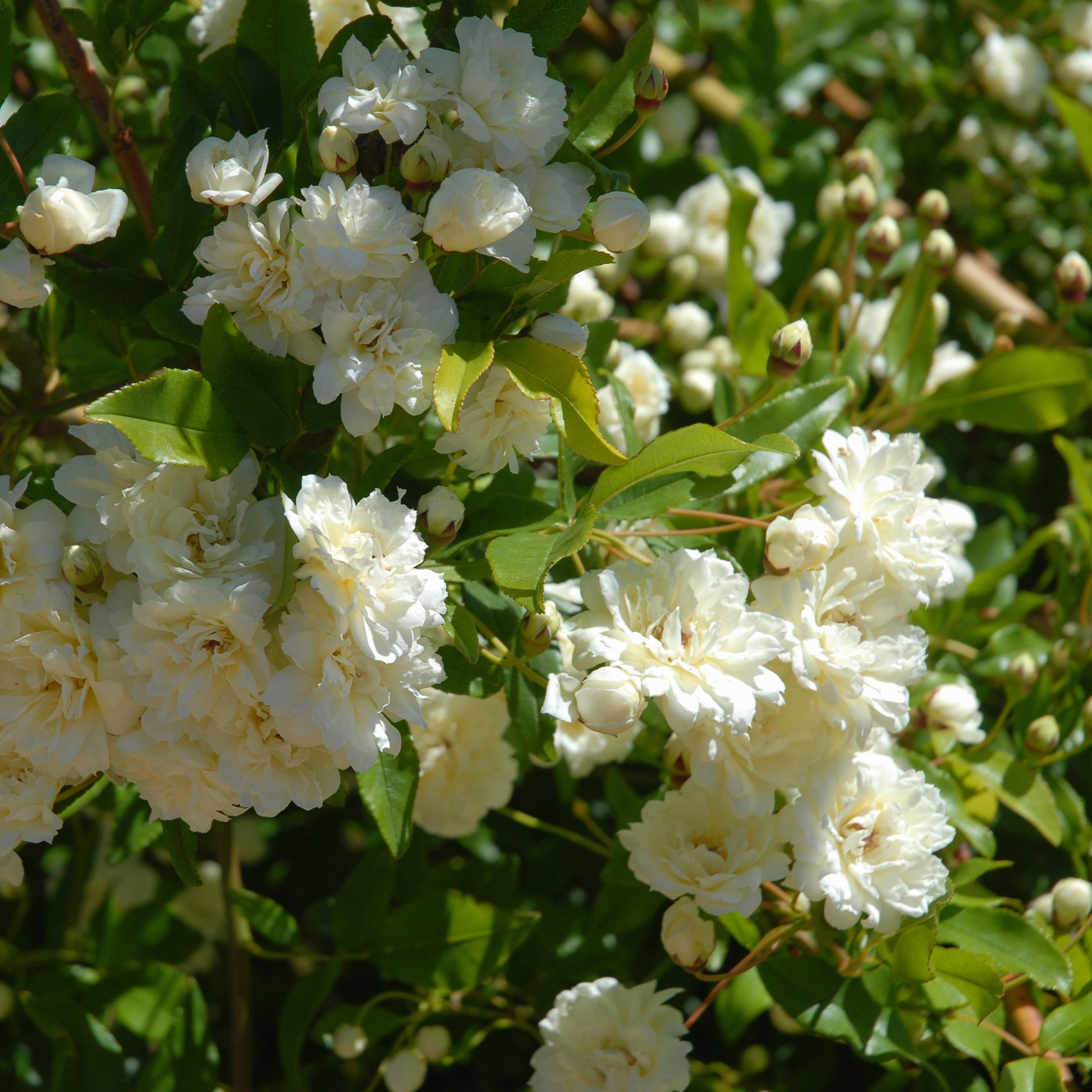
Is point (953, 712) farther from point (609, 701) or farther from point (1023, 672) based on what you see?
point (609, 701)


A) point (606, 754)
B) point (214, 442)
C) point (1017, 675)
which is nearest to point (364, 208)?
point (214, 442)

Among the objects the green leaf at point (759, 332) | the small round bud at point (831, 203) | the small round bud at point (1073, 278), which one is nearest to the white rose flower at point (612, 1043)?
the green leaf at point (759, 332)

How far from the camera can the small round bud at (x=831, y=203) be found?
1.38m

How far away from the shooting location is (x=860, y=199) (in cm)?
114

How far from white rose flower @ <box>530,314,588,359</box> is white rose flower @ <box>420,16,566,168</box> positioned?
10cm

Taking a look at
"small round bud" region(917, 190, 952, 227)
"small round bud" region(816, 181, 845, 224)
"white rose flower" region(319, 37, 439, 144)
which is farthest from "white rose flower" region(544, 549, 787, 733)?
"small round bud" region(816, 181, 845, 224)

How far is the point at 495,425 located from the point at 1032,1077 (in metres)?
0.67

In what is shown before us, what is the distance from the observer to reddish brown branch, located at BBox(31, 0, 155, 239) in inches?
31.8

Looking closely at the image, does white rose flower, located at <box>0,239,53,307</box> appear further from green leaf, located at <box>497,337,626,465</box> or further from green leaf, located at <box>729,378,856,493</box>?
green leaf, located at <box>729,378,856,493</box>

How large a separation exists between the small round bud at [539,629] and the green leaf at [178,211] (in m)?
0.36

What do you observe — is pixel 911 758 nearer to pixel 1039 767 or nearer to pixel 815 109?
pixel 1039 767

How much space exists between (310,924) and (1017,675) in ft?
2.62

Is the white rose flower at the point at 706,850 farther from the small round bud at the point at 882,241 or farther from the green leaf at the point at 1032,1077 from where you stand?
the small round bud at the point at 882,241

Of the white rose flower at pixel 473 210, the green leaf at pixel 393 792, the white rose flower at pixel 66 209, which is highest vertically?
the white rose flower at pixel 473 210
